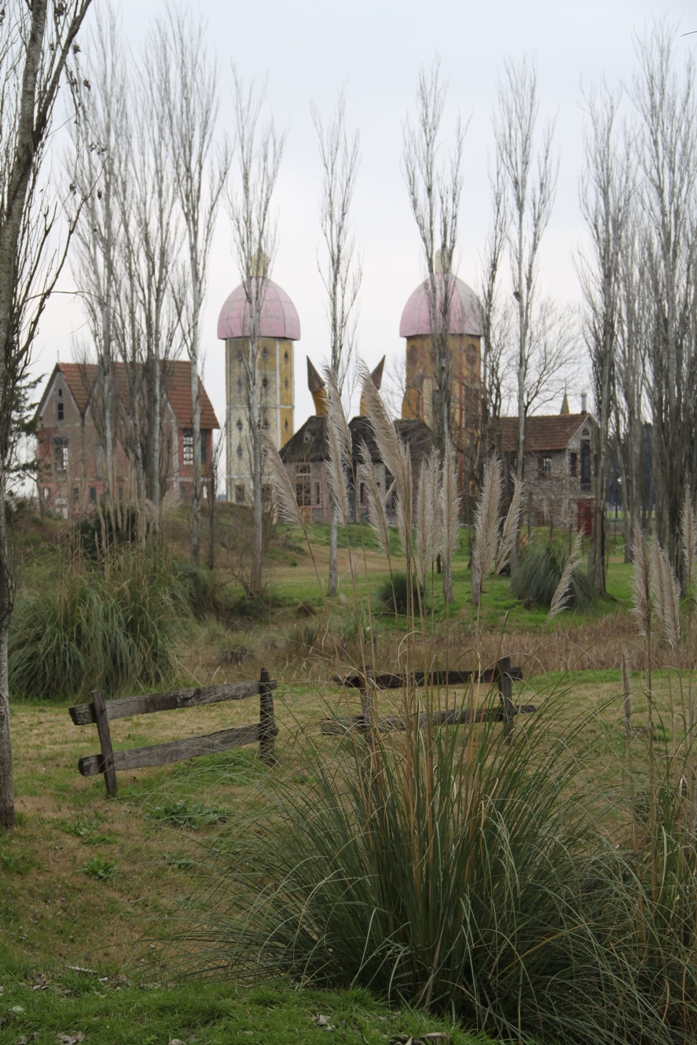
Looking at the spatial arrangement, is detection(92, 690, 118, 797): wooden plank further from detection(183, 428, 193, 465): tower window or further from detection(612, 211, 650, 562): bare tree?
detection(183, 428, 193, 465): tower window

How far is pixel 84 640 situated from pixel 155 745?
3.56 meters

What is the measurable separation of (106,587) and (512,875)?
805 centimetres

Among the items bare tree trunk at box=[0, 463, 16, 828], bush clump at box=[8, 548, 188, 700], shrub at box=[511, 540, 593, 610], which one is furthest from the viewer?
shrub at box=[511, 540, 593, 610]

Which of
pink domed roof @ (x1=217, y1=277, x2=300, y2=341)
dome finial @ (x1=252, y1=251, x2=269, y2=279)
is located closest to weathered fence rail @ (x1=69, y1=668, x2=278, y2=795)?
dome finial @ (x1=252, y1=251, x2=269, y2=279)

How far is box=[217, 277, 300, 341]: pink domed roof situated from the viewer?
162 ft

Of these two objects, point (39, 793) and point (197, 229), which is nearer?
point (39, 793)

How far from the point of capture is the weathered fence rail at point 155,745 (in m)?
6.61

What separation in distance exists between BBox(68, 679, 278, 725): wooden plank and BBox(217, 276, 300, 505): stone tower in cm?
4159

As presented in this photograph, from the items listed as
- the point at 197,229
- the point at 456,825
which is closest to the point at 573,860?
the point at 456,825

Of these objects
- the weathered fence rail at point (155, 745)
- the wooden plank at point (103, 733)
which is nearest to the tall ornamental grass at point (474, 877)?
the weathered fence rail at point (155, 745)

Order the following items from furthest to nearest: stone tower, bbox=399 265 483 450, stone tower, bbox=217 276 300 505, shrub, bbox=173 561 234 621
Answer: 1. stone tower, bbox=217 276 300 505
2. stone tower, bbox=399 265 483 450
3. shrub, bbox=173 561 234 621

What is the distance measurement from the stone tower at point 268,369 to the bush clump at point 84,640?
38461mm

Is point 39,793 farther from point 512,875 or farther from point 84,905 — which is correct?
point 512,875

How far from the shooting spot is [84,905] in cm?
534
